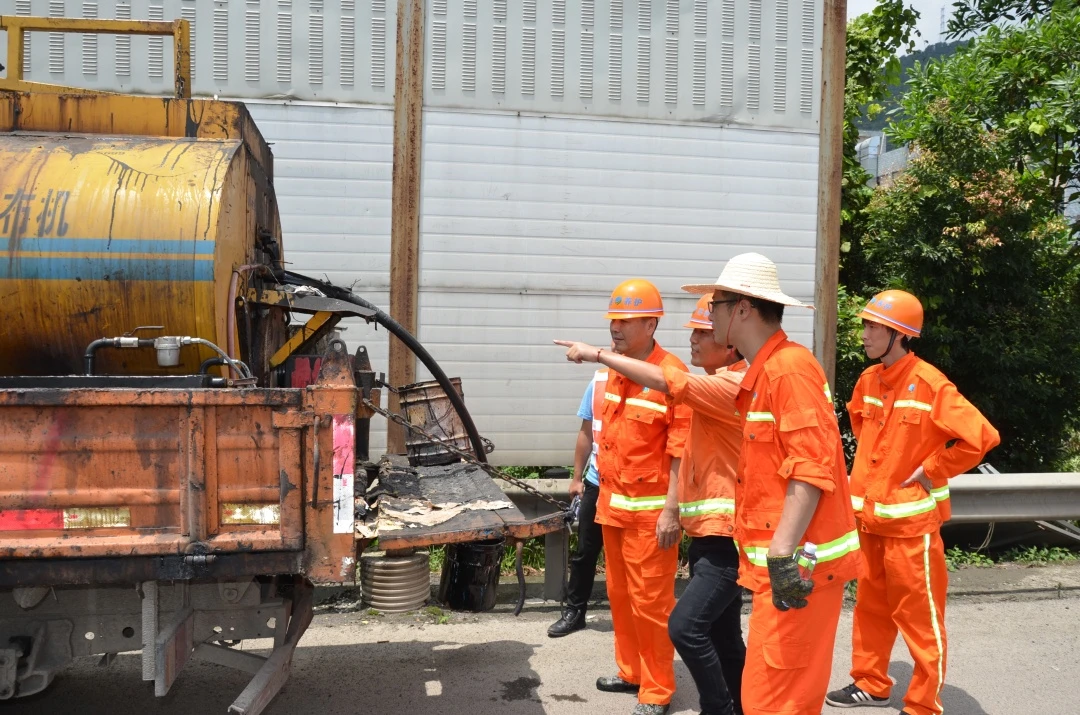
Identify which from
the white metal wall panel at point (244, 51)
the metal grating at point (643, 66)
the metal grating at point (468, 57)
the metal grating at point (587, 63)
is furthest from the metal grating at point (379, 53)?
the metal grating at point (643, 66)

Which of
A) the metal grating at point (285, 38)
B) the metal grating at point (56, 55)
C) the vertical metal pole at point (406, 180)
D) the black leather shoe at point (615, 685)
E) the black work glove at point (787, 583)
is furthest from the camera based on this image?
the vertical metal pole at point (406, 180)

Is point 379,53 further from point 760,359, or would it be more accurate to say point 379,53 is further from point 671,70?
point 760,359

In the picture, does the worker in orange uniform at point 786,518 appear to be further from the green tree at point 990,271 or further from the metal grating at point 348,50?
the green tree at point 990,271

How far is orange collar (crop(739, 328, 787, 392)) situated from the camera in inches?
131

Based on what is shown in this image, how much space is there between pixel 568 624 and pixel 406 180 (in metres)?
3.59

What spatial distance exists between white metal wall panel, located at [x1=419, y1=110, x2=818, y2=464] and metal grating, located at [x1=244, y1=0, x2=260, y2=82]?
1.34 meters

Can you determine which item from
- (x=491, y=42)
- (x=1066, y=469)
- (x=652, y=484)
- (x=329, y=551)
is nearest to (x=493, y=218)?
(x=491, y=42)

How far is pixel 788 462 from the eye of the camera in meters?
3.07

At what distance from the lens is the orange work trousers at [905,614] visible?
171 inches

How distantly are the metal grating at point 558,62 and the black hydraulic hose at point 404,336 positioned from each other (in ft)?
9.81

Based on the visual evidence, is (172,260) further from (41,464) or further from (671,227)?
(671,227)

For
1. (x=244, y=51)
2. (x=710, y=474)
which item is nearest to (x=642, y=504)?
(x=710, y=474)

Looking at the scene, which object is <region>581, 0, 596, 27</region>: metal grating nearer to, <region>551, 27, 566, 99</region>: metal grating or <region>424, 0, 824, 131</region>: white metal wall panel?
<region>424, 0, 824, 131</region>: white metal wall panel

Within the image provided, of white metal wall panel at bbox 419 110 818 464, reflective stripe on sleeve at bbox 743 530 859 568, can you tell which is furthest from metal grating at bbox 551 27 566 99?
reflective stripe on sleeve at bbox 743 530 859 568
